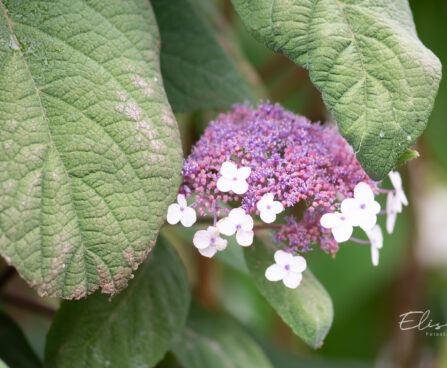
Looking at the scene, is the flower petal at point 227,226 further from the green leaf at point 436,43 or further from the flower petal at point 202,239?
the green leaf at point 436,43

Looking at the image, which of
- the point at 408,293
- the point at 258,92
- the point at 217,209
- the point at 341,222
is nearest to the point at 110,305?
the point at 217,209

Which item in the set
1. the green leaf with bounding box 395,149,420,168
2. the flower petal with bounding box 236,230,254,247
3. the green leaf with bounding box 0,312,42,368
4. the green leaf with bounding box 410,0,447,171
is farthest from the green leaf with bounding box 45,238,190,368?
the green leaf with bounding box 410,0,447,171

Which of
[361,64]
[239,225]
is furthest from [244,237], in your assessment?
[361,64]

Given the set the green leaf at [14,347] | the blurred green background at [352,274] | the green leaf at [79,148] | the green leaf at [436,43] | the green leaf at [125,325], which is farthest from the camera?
the green leaf at [436,43]

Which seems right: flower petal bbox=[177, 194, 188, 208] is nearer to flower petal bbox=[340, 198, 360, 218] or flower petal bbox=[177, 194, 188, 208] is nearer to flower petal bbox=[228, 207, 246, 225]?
flower petal bbox=[228, 207, 246, 225]

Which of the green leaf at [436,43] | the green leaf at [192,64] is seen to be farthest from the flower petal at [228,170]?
the green leaf at [436,43]

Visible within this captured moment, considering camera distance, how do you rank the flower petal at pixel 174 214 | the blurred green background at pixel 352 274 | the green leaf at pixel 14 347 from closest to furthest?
the flower petal at pixel 174 214 < the green leaf at pixel 14 347 < the blurred green background at pixel 352 274
